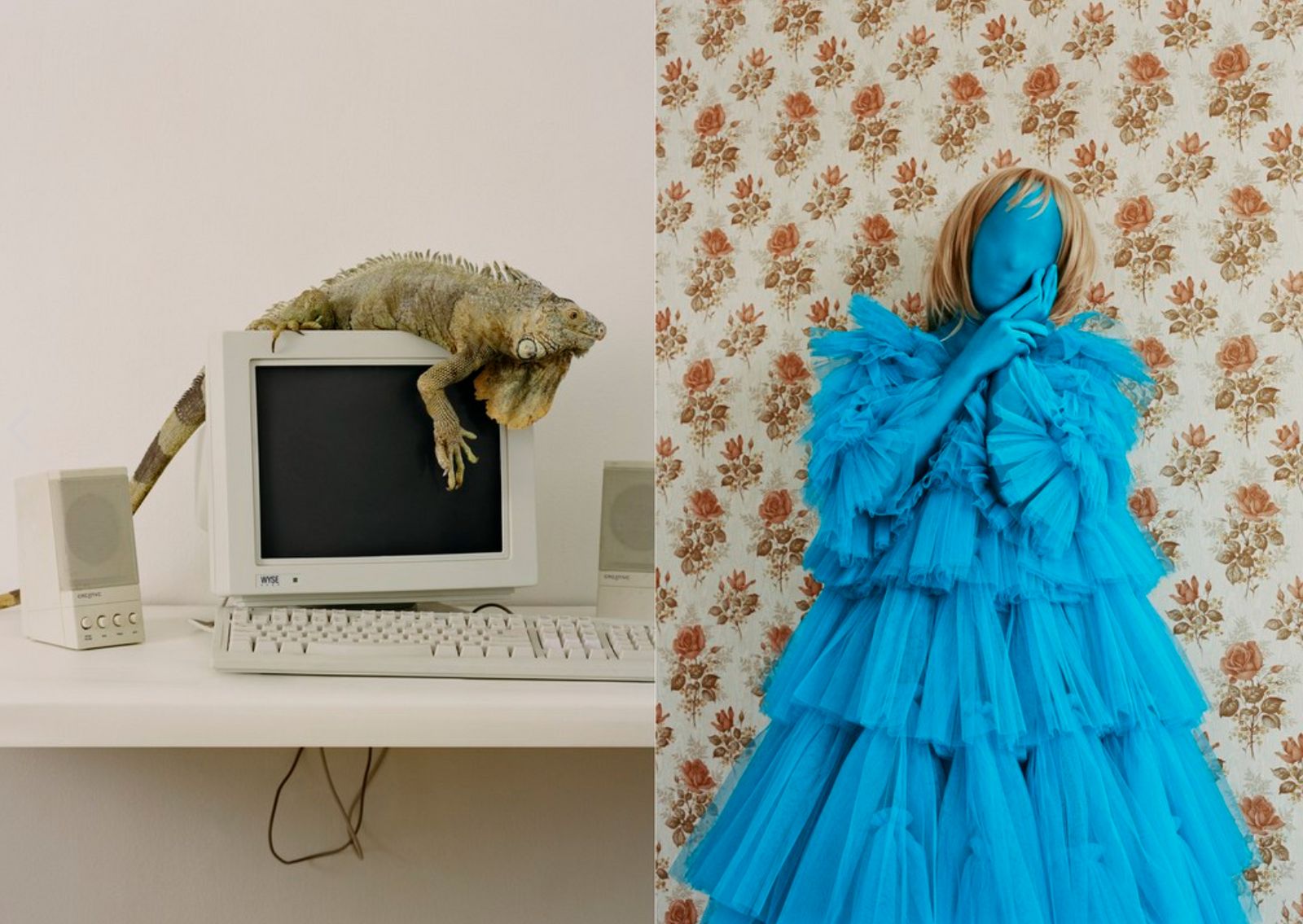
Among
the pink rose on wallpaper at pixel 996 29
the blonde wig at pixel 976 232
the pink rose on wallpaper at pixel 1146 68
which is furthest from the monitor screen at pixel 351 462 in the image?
the pink rose on wallpaper at pixel 1146 68

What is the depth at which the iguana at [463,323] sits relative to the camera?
129 centimetres

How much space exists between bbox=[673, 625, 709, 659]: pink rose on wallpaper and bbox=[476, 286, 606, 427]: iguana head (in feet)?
1.05

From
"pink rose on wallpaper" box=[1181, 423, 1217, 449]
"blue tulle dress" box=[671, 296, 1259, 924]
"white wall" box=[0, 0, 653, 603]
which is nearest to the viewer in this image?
"blue tulle dress" box=[671, 296, 1259, 924]

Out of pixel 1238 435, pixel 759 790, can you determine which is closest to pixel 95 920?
pixel 759 790

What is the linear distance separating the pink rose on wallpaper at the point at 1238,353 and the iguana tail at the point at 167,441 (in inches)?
46.9

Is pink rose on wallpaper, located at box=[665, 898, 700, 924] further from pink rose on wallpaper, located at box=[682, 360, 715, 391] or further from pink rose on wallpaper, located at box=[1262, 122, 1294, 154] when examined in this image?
pink rose on wallpaper, located at box=[1262, 122, 1294, 154]

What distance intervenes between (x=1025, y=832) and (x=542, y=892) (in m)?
0.97

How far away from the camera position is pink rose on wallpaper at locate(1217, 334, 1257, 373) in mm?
1088

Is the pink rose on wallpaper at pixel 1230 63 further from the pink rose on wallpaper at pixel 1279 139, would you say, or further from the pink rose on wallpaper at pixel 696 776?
the pink rose on wallpaper at pixel 696 776

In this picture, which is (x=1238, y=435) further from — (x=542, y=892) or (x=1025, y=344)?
(x=542, y=892)

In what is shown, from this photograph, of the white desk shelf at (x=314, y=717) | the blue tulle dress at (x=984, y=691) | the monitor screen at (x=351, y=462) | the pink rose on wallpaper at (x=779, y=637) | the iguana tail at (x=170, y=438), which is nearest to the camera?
the blue tulle dress at (x=984, y=691)

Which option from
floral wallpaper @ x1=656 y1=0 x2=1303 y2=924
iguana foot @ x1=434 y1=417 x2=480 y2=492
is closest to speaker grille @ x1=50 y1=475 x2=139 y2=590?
iguana foot @ x1=434 y1=417 x2=480 y2=492

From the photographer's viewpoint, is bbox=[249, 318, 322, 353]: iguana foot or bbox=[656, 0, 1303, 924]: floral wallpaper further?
bbox=[249, 318, 322, 353]: iguana foot

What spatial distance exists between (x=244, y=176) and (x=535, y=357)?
22.9 inches
